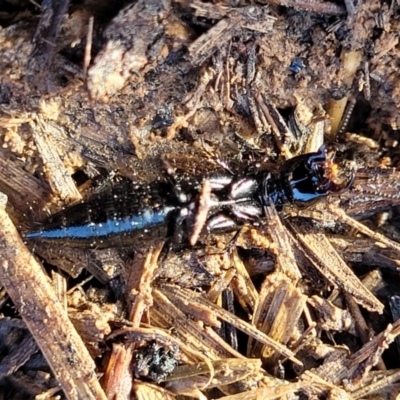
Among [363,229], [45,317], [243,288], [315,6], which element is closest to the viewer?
[315,6]

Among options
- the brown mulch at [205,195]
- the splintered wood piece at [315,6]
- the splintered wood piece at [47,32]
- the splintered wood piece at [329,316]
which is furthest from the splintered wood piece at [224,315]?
the splintered wood piece at [315,6]

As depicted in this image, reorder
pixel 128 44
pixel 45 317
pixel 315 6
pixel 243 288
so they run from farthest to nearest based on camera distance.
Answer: pixel 243 288
pixel 45 317
pixel 315 6
pixel 128 44

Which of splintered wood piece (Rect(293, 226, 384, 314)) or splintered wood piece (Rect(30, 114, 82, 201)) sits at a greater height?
splintered wood piece (Rect(30, 114, 82, 201))

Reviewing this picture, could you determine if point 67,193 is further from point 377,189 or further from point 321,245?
point 377,189

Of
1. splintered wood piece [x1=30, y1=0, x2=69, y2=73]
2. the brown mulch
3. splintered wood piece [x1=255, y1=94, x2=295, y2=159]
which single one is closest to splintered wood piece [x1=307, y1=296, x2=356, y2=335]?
the brown mulch

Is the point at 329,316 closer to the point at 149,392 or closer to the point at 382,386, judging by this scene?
the point at 382,386

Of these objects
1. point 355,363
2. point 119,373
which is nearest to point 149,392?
point 119,373

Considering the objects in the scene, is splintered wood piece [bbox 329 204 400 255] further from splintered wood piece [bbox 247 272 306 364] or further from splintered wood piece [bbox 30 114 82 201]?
splintered wood piece [bbox 30 114 82 201]
